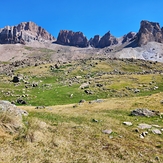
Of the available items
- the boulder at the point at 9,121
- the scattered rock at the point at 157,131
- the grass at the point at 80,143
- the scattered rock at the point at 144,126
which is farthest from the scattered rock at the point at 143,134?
the boulder at the point at 9,121

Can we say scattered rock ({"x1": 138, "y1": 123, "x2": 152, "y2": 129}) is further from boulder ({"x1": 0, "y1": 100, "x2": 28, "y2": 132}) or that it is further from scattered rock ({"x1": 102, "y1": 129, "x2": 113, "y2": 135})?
boulder ({"x1": 0, "y1": 100, "x2": 28, "y2": 132})

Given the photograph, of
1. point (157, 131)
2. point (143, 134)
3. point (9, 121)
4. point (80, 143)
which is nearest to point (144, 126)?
point (157, 131)

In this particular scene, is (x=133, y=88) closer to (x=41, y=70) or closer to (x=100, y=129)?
(x=100, y=129)

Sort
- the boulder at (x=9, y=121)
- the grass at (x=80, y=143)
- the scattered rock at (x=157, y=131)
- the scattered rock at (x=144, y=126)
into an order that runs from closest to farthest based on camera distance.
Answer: the grass at (x=80, y=143), the boulder at (x=9, y=121), the scattered rock at (x=157, y=131), the scattered rock at (x=144, y=126)

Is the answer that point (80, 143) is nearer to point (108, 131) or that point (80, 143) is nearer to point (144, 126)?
point (108, 131)

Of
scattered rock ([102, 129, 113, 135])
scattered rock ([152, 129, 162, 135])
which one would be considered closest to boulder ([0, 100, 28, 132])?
scattered rock ([102, 129, 113, 135])

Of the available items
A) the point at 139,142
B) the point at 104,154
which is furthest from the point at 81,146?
the point at 139,142

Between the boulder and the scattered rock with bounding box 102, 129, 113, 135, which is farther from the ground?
the boulder

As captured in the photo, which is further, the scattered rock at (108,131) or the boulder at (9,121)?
the scattered rock at (108,131)

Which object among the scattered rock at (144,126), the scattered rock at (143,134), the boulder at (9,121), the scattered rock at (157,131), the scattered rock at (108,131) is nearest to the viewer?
the boulder at (9,121)

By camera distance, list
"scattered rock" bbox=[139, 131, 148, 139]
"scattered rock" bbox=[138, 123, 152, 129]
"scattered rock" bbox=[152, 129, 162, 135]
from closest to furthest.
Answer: "scattered rock" bbox=[139, 131, 148, 139]
"scattered rock" bbox=[152, 129, 162, 135]
"scattered rock" bbox=[138, 123, 152, 129]

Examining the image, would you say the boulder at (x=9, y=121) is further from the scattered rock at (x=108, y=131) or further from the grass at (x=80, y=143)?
the scattered rock at (x=108, y=131)

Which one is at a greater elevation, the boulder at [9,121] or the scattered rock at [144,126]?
the boulder at [9,121]

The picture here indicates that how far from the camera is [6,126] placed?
21703 millimetres
